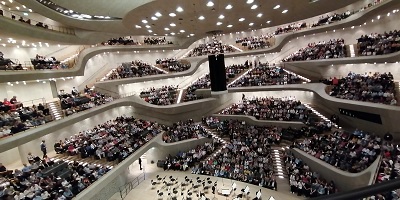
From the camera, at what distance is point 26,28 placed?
1728 centimetres

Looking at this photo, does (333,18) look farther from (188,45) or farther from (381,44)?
(188,45)

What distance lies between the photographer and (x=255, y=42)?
109 feet

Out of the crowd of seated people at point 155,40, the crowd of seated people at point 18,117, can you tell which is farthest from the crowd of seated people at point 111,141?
the crowd of seated people at point 155,40

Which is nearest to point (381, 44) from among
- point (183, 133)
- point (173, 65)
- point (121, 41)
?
point (183, 133)

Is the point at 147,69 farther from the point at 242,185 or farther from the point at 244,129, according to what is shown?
the point at 242,185

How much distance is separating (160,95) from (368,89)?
1951 cm

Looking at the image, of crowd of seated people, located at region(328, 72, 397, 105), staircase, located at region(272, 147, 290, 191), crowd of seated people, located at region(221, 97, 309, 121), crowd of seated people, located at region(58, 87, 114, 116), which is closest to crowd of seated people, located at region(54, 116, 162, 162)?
crowd of seated people, located at region(58, 87, 114, 116)

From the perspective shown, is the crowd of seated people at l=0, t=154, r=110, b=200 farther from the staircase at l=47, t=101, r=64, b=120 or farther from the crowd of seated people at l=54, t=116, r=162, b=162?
the staircase at l=47, t=101, r=64, b=120

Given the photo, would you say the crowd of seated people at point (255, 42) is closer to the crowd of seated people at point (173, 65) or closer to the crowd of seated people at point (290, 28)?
the crowd of seated people at point (290, 28)

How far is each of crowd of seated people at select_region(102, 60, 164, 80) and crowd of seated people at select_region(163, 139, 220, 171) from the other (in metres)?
11.9

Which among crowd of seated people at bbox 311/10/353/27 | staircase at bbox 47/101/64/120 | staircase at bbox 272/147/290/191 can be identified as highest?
crowd of seated people at bbox 311/10/353/27

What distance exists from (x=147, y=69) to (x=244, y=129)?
47.7 feet

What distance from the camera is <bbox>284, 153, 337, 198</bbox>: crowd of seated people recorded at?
13.9 m

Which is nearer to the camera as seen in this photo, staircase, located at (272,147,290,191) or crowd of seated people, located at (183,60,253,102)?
staircase, located at (272,147,290,191)
